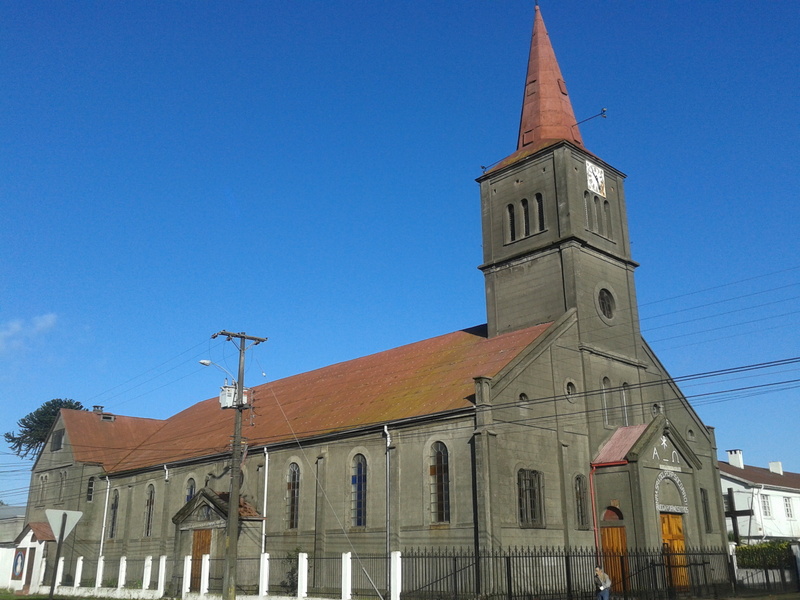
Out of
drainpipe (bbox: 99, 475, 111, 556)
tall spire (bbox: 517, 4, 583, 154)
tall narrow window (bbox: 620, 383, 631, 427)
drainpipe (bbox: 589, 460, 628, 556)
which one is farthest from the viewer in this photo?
drainpipe (bbox: 99, 475, 111, 556)

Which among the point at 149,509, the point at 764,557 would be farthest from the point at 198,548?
the point at 764,557

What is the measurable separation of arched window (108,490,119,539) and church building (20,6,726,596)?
275cm

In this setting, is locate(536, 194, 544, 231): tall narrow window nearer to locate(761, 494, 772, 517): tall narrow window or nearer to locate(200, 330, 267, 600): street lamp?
locate(200, 330, 267, 600): street lamp

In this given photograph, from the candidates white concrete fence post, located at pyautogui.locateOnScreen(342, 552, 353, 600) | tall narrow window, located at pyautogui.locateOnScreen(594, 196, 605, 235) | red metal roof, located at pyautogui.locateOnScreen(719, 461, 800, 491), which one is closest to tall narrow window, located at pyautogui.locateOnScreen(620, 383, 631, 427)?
tall narrow window, located at pyautogui.locateOnScreen(594, 196, 605, 235)

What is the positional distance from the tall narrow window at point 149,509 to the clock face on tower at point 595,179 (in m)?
30.7

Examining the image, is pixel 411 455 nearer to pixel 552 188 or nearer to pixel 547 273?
pixel 547 273

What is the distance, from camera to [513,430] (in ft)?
95.3

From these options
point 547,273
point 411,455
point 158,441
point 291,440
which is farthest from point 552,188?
A: point 158,441

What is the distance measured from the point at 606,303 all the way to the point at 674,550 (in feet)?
36.7

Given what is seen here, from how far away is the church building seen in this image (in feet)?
95.4

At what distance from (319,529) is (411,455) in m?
6.39

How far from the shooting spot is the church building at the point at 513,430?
2908cm

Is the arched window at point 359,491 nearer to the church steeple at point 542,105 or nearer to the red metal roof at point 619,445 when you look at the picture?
the red metal roof at point 619,445

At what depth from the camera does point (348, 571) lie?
85.3 ft
